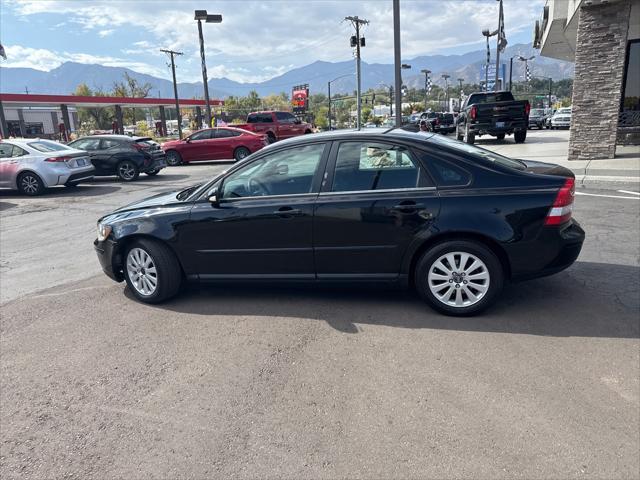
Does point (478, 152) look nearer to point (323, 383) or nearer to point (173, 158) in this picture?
point (323, 383)

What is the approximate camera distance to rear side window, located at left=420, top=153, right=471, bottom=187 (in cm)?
411

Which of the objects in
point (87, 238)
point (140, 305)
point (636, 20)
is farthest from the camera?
point (636, 20)

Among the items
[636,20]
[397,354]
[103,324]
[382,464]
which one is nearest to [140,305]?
[103,324]

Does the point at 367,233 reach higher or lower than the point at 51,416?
higher

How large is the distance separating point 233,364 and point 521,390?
2.02 meters

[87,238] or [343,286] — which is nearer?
[343,286]

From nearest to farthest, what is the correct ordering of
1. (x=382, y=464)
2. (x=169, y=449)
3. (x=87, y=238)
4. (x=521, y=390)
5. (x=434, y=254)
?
(x=382, y=464) < (x=169, y=449) < (x=521, y=390) < (x=434, y=254) < (x=87, y=238)

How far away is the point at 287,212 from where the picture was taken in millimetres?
4328

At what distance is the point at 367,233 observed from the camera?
13.8 ft

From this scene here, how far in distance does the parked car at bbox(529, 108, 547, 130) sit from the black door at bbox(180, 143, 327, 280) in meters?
36.2

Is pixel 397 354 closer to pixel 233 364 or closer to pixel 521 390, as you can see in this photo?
pixel 521 390

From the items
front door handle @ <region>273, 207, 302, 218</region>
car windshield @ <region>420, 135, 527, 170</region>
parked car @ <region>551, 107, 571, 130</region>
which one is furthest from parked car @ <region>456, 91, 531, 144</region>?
front door handle @ <region>273, 207, 302, 218</region>

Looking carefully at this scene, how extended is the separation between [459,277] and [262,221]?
1.80m

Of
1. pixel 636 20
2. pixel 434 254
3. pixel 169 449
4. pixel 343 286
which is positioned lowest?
pixel 169 449
